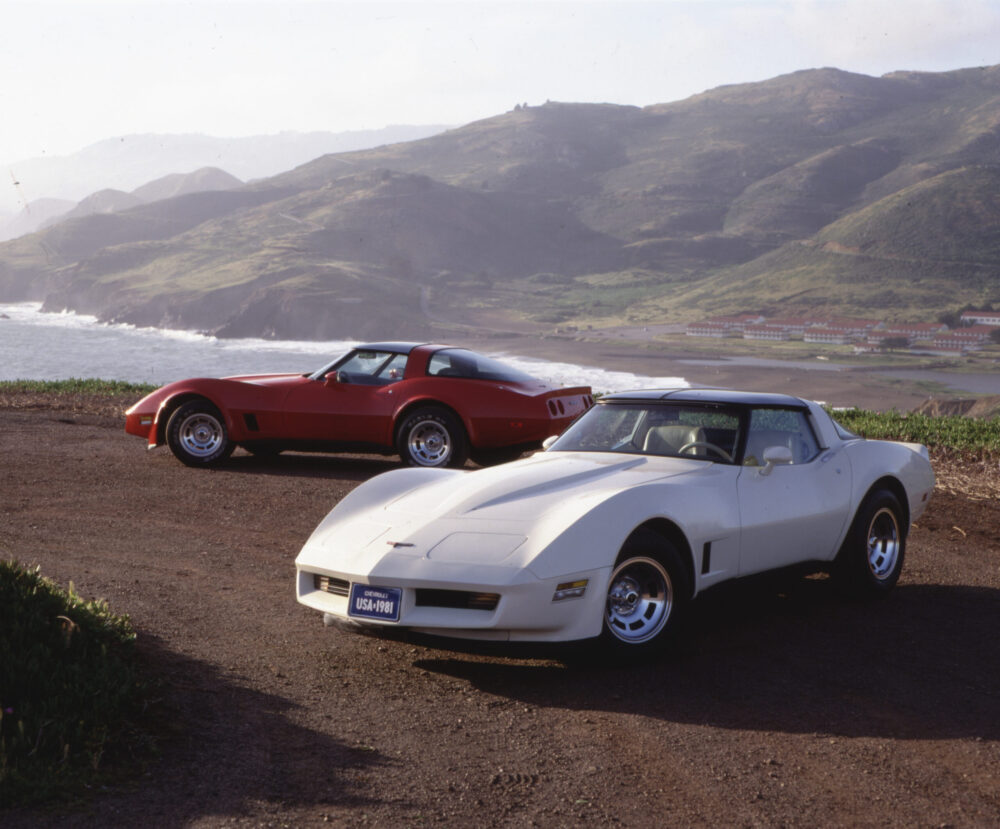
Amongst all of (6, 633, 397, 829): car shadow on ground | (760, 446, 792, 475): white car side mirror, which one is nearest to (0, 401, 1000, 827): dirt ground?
(6, 633, 397, 829): car shadow on ground

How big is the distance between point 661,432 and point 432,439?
5.66 metres

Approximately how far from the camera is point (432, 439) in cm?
1209

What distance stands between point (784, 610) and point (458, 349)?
642 centimetres

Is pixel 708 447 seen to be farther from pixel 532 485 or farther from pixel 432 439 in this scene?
pixel 432 439

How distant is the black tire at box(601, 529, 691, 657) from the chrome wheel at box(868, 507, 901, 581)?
2.21m

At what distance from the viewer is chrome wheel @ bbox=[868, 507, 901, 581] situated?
286 inches

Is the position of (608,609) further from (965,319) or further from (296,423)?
(965,319)

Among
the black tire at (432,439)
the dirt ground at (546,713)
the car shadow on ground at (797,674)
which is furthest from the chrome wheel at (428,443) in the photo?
the car shadow on ground at (797,674)

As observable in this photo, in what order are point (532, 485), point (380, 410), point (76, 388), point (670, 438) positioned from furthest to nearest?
point (76, 388) → point (380, 410) → point (670, 438) → point (532, 485)

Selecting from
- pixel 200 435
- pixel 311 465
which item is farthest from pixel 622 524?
pixel 200 435

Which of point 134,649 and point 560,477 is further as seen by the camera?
point 560,477

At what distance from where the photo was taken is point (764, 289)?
6678 inches

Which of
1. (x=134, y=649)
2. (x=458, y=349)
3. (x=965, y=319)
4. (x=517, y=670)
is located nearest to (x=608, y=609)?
(x=517, y=670)

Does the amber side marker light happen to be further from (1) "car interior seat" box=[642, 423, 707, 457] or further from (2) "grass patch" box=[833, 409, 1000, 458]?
(2) "grass patch" box=[833, 409, 1000, 458]
